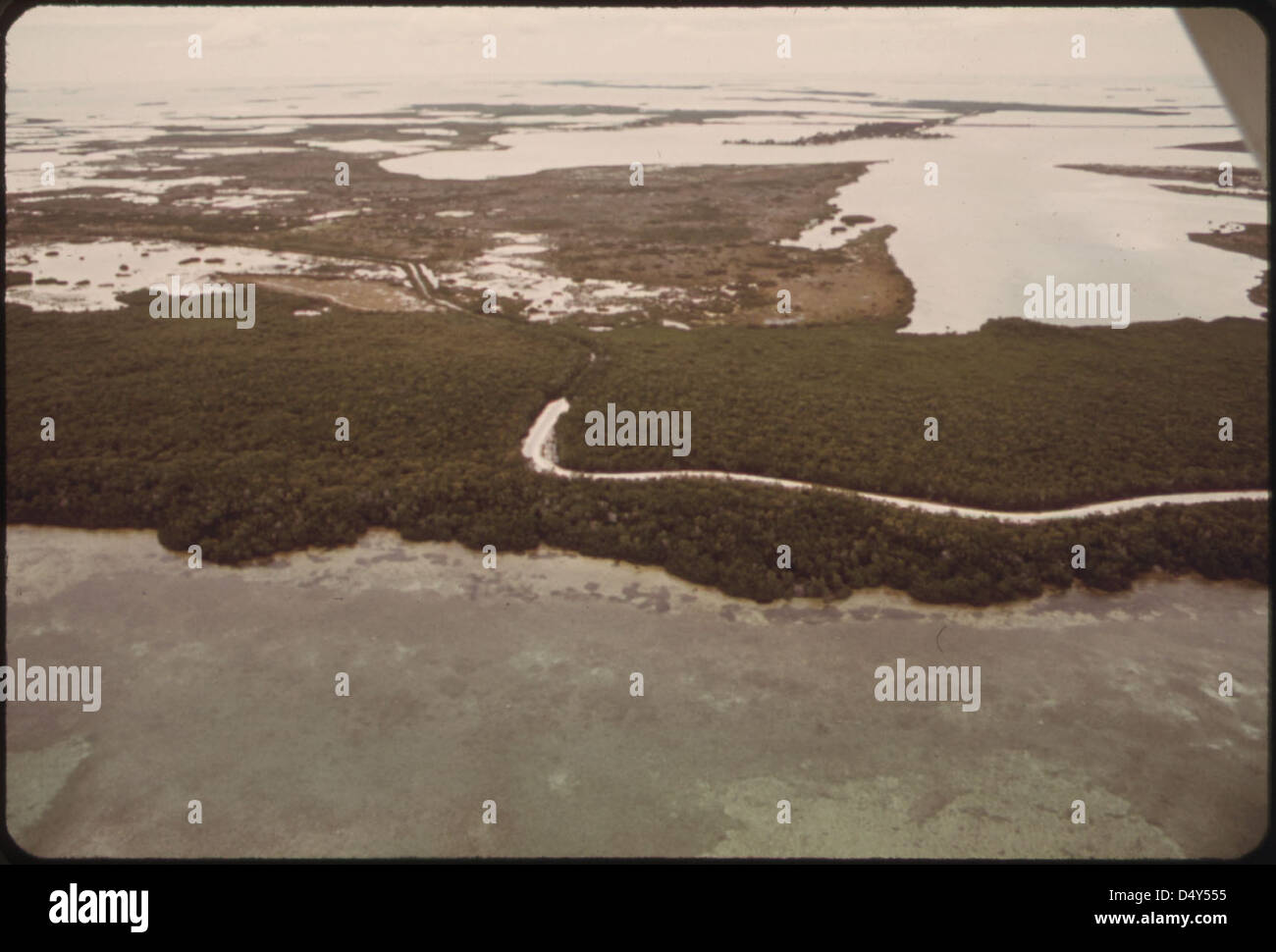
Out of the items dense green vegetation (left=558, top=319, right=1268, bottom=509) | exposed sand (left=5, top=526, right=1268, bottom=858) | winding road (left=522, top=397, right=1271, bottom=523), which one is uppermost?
dense green vegetation (left=558, top=319, right=1268, bottom=509)

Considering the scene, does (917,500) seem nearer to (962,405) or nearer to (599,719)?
(962,405)

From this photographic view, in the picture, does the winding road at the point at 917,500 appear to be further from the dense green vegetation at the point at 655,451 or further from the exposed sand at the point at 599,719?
the exposed sand at the point at 599,719

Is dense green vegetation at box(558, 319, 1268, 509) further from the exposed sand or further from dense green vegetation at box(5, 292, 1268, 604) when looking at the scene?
the exposed sand

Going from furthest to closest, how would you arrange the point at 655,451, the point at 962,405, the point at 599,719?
the point at 962,405
the point at 655,451
the point at 599,719

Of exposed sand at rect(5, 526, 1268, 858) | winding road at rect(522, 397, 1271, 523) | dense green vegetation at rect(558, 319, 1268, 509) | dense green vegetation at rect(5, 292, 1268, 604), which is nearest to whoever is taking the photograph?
exposed sand at rect(5, 526, 1268, 858)

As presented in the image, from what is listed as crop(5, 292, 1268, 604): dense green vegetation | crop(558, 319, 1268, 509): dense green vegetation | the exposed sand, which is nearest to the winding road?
crop(558, 319, 1268, 509): dense green vegetation

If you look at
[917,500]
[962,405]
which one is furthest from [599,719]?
[962,405]

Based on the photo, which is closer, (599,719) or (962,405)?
(599,719)
